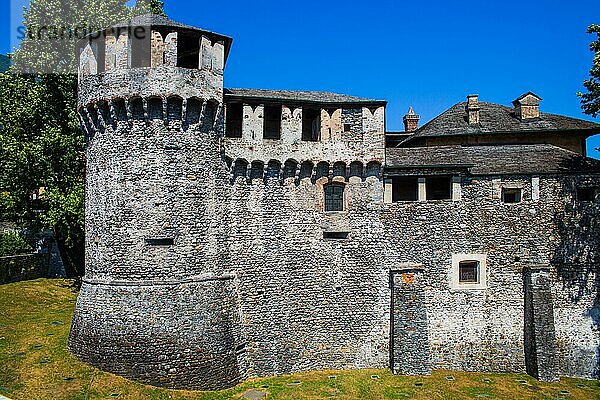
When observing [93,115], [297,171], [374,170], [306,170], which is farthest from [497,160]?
[93,115]

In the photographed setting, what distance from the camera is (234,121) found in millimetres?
21531

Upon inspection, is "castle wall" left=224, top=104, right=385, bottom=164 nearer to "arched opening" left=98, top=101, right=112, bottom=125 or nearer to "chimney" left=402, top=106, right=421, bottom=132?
"arched opening" left=98, top=101, right=112, bottom=125

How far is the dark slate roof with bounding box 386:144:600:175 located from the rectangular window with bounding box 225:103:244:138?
716 centimetres

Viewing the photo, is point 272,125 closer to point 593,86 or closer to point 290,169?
point 290,169

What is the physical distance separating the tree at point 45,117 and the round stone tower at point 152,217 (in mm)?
6829

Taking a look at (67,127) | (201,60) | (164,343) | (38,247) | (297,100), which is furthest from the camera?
(38,247)

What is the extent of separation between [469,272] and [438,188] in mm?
4369

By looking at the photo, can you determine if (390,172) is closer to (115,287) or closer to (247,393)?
(247,393)

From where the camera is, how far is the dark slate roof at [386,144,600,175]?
2175cm

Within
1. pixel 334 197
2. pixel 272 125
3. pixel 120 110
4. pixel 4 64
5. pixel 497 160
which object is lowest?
pixel 334 197

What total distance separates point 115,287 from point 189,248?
10.4ft

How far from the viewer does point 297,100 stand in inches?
831

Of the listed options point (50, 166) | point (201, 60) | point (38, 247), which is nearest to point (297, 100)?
point (201, 60)

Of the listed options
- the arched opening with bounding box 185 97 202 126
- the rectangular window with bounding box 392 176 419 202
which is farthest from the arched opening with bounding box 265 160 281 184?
the rectangular window with bounding box 392 176 419 202
